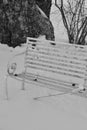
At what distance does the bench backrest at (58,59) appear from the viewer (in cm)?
292

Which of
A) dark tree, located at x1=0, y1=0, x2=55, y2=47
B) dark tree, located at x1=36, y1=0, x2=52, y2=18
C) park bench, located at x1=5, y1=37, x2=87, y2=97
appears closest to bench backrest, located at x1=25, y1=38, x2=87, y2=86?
park bench, located at x1=5, y1=37, x2=87, y2=97

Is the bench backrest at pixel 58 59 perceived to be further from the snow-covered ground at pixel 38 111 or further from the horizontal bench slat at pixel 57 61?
the snow-covered ground at pixel 38 111

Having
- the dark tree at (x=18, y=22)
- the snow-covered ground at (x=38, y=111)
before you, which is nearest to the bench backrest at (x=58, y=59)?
the snow-covered ground at (x=38, y=111)

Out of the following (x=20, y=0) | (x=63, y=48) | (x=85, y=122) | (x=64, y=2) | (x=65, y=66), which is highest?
(x=64, y=2)

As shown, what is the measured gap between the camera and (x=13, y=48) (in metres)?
6.49

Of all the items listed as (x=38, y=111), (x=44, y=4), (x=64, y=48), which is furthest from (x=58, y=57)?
(x=44, y=4)

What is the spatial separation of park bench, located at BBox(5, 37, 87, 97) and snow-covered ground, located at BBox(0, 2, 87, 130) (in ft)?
0.77

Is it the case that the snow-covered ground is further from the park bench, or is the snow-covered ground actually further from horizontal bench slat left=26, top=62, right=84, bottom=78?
horizontal bench slat left=26, top=62, right=84, bottom=78

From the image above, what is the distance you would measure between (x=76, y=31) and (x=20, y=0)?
16.4 ft

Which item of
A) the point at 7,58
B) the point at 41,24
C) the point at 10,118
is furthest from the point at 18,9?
the point at 10,118

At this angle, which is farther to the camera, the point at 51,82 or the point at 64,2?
the point at 64,2

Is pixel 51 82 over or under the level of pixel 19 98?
over

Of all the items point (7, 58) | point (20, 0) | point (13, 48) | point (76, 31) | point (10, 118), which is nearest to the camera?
point (10, 118)

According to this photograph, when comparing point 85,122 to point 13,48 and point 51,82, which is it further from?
point 13,48
